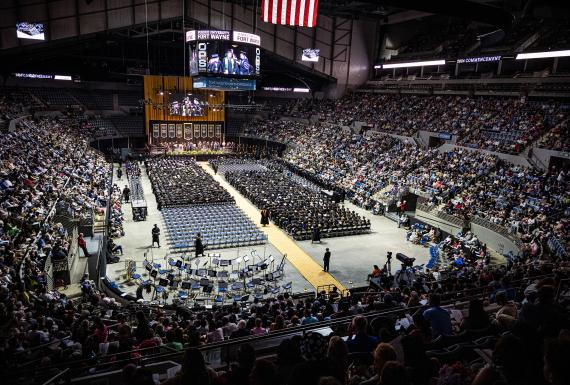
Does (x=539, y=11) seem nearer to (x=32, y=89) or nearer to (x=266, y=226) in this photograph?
(x=266, y=226)

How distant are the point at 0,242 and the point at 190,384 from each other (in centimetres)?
1205

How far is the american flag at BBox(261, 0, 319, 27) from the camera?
22141 millimetres

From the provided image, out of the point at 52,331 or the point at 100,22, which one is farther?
the point at 100,22

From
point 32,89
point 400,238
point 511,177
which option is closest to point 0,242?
point 400,238

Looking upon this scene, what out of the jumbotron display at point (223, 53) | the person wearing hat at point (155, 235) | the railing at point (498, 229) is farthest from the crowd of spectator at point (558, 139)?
the person wearing hat at point (155, 235)

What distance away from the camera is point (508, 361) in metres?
3.59

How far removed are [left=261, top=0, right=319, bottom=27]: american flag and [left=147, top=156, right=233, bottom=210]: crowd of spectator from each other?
536 inches

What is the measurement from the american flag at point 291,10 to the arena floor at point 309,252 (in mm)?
12810

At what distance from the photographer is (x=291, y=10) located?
73.1ft

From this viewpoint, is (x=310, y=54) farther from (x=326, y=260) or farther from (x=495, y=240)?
(x=326, y=260)

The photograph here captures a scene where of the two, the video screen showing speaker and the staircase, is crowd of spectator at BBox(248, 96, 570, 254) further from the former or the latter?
the staircase

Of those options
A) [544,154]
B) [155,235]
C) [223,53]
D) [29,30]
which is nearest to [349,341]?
[155,235]

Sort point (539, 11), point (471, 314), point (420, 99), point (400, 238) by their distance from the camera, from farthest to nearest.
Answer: point (420, 99), point (400, 238), point (539, 11), point (471, 314)

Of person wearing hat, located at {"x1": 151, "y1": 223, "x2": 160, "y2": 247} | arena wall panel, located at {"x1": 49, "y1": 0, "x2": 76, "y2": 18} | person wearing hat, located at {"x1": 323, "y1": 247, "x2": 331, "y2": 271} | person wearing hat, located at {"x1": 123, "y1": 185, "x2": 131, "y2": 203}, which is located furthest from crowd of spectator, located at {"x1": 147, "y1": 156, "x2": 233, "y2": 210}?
arena wall panel, located at {"x1": 49, "y1": 0, "x2": 76, "y2": 18}
